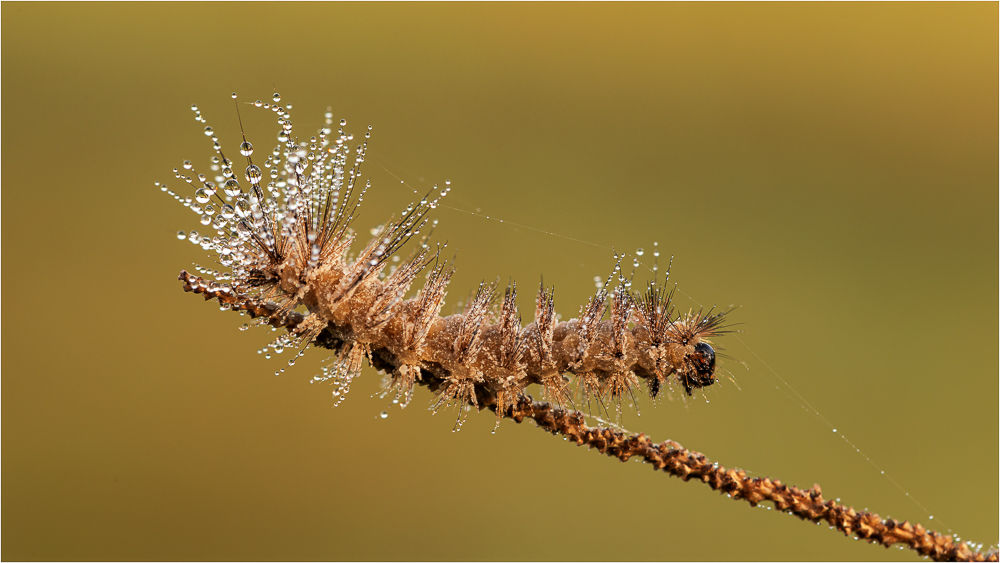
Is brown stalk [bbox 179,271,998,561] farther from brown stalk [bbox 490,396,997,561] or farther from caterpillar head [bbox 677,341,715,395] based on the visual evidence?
caterpillar head [bbox 677,341,715,395]

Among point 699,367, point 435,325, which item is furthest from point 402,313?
point 699,367

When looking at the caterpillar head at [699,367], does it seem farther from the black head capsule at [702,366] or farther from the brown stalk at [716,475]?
the brown stalk at [716,475]

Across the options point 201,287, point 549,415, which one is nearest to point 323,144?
point 201,287

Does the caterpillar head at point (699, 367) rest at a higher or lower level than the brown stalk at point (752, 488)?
higher

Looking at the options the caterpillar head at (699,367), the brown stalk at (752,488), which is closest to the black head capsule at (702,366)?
the caterpillar head at (699,367)

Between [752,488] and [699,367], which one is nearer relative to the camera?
[752,488]

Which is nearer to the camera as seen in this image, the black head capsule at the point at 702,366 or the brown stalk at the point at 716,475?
the brown stalk at the point at 716,475

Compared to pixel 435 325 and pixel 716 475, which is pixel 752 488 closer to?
pixel 716 475
